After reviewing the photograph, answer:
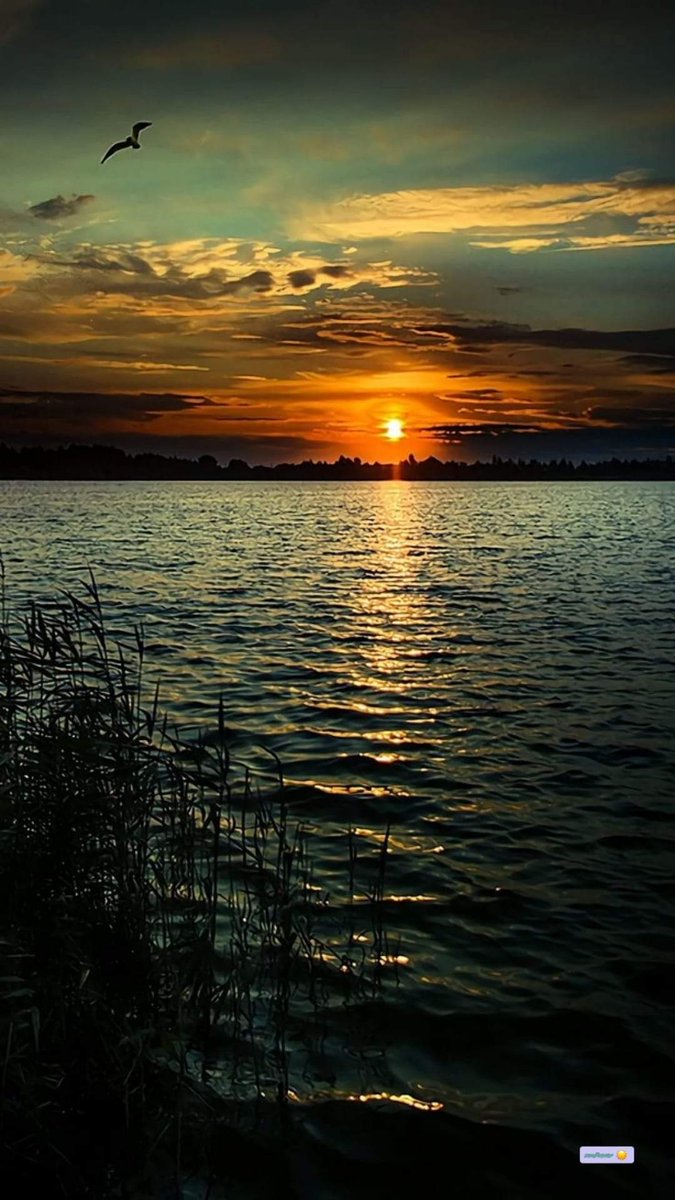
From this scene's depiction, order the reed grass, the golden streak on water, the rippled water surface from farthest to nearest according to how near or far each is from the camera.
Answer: the rippled water surface
the golden streak on water
the reed grass

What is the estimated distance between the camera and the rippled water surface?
330 inches

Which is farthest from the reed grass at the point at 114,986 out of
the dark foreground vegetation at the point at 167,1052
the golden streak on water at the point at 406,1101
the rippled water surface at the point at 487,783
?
the rippled water surface at the point at 487,783

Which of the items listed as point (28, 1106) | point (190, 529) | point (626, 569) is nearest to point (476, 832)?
point (28, 1106)

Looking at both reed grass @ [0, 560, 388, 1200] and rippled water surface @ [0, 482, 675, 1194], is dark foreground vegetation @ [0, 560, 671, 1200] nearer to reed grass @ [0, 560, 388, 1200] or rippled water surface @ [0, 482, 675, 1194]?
reed grass @ [0, 560, 388, 1200]

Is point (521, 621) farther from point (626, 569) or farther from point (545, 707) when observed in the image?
point (626, 569)

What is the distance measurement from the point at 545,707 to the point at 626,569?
105ft

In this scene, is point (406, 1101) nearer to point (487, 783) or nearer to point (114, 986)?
point (114, 986)

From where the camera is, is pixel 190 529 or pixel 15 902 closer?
pixel 15 902

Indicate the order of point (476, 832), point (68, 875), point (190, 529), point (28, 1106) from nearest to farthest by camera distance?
point (28, 1106) < point (68, 875) < point (476, 832) < point (190, 529)

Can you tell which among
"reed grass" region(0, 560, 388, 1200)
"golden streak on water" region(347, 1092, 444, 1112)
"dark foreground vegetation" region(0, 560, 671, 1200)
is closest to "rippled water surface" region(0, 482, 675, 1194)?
"golden streak on water" region(347, 1092, 444, 1112)

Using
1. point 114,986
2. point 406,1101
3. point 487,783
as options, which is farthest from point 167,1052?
point 487,783

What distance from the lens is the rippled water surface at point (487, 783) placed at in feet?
27.5

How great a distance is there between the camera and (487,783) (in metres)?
16.0

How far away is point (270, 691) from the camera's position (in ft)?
73.7
